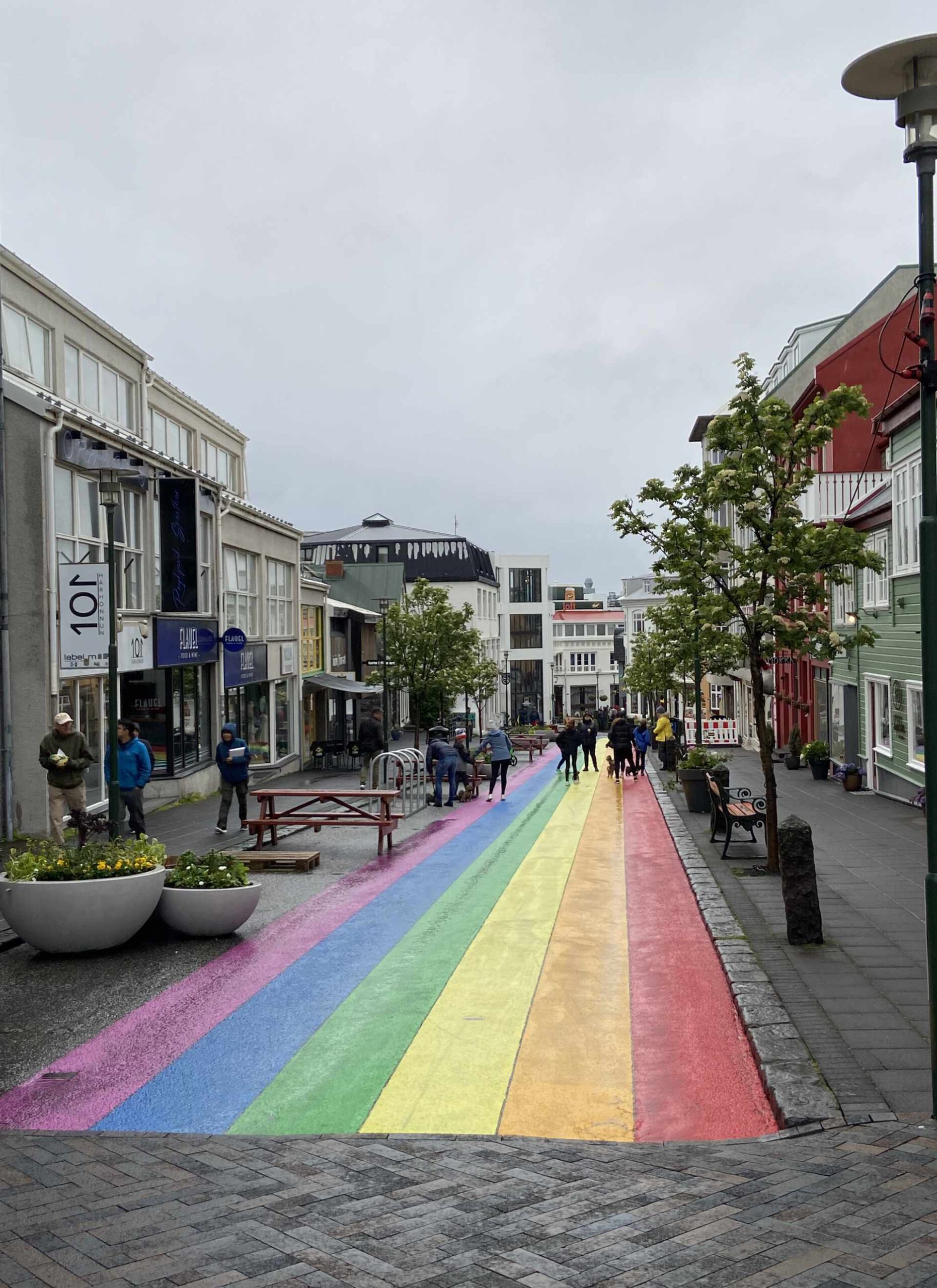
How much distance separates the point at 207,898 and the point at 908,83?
8.39 m

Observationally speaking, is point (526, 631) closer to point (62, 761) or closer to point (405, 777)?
point (405, 777)

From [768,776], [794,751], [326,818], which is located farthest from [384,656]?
[768,776]

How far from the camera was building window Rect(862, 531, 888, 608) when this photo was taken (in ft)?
78.4

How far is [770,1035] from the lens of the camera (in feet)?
25.2

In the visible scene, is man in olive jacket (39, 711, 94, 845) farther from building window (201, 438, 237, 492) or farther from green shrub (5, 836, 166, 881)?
building window (201, 438, 237, 492)

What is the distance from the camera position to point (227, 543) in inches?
1118

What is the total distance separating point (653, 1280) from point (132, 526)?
19.1m

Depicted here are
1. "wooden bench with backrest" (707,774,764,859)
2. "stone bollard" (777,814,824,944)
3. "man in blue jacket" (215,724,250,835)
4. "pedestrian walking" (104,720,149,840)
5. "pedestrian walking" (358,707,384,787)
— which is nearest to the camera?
"stone bollard" (777,814,824,944)

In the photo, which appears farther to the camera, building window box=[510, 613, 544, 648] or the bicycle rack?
building window box=[510, 613, 544, 648]

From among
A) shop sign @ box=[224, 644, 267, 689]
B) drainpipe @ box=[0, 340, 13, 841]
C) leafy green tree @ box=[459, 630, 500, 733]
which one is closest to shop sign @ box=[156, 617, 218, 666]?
shop sign @ box=[224, 644, 267, 689]

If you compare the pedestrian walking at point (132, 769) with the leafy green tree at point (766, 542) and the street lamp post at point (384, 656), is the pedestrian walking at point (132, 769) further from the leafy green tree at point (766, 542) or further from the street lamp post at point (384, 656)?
the street lamp post at point (384, 656)

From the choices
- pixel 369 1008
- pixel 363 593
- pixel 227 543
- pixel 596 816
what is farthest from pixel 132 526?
pixel 363 593

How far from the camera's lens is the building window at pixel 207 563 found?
25766mm

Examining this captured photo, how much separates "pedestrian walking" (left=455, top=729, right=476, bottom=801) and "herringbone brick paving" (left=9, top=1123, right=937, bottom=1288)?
18.6 meters
